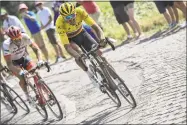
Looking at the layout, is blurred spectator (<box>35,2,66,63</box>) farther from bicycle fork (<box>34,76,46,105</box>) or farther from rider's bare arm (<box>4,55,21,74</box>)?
bicycle fork (<box>34,76,46,105</box>)

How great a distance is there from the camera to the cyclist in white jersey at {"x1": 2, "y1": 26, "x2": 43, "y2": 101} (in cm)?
822

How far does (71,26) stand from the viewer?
8.19 meters

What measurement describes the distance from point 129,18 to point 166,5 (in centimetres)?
116

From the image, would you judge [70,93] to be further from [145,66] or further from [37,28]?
[37,28]

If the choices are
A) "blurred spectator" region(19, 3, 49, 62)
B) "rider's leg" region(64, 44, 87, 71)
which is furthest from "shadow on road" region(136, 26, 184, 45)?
"rider's leg" region(64, 44, 87, 71)

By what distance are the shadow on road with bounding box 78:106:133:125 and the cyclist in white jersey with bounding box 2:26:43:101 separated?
145 cm

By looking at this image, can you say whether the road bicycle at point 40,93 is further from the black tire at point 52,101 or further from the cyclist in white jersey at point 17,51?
the cyclist in white jersey at point 17,51

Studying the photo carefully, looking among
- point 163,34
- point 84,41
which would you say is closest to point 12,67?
point 84,41

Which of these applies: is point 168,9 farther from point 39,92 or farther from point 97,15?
point 39,92

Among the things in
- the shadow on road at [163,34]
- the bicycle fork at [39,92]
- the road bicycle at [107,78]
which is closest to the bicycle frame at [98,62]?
the road bicycle at [107,78]

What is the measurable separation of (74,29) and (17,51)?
141cm

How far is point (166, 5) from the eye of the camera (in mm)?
12305

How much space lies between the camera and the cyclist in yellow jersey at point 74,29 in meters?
7.60

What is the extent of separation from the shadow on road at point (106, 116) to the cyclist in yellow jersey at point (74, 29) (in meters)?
0.78
